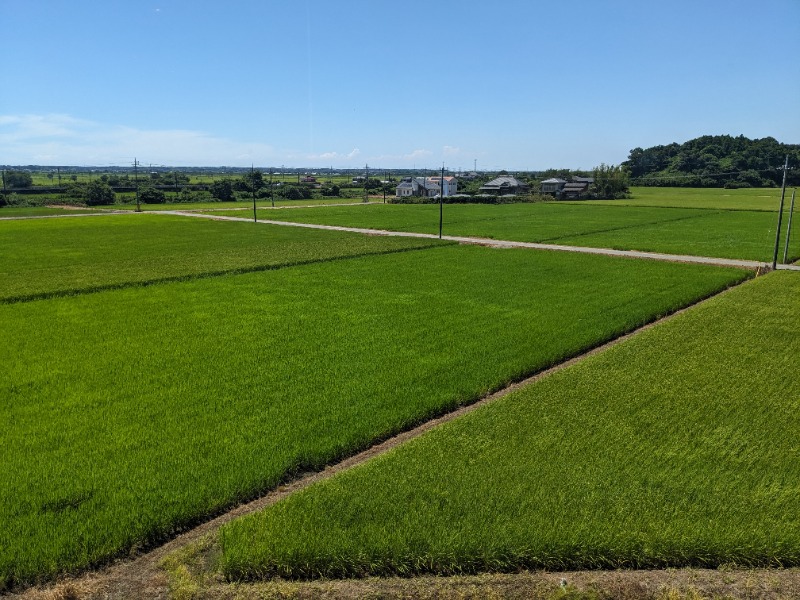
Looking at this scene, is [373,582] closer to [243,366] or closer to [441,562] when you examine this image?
[441,562]

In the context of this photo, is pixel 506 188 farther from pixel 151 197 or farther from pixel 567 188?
pixel 151 197

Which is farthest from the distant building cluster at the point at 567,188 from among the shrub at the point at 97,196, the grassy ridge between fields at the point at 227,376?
the grassy ridge between fields at the point at 227,376

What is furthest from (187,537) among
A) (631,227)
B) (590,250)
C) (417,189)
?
(417,189)

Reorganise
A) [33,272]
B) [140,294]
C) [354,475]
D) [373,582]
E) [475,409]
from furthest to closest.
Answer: [33,272]
[140,294]
[475,409]
[354,475]
[373,582]

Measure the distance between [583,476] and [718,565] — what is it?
5.34 feet

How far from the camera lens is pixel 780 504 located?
6.35 metres

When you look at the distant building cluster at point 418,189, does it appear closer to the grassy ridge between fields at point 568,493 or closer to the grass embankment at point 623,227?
the grass embankment at point 623,227

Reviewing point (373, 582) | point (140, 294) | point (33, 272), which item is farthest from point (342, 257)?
point (373, 582)

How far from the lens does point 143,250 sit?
2716 cm

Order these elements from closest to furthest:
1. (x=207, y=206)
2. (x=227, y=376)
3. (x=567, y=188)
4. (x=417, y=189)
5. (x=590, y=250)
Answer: (x=227, y=376) → (x=590, y=250) → (x=207, y=206) → (x=417, y=189) → (x=567, y=188)

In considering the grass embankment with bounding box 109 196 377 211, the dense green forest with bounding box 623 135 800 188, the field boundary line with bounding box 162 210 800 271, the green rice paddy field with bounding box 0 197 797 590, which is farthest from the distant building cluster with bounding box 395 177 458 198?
the green rice paddy field with bounding box 0 197 797 590

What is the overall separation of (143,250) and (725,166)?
94.6 meters

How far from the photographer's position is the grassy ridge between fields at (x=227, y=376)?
6.22 meters

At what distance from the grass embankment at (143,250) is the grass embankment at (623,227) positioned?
7384mm
